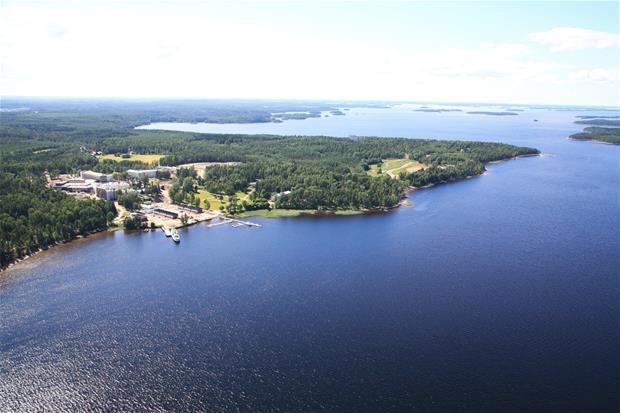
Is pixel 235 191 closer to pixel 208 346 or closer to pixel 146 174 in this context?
pixel 146 174

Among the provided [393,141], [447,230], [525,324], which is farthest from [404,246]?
[393,141]

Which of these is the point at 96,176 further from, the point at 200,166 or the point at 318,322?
the point at 318,322

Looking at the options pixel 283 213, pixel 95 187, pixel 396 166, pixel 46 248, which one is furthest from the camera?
pixel 396 166

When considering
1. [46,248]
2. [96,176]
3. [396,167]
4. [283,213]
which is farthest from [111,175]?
[396,167]

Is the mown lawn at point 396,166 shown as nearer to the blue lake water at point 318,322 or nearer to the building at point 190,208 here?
the building at point 190,208

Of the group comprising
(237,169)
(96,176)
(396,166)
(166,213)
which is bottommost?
(166,213)

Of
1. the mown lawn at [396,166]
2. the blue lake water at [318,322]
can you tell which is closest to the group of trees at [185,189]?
the blue lake water at [318,322]
